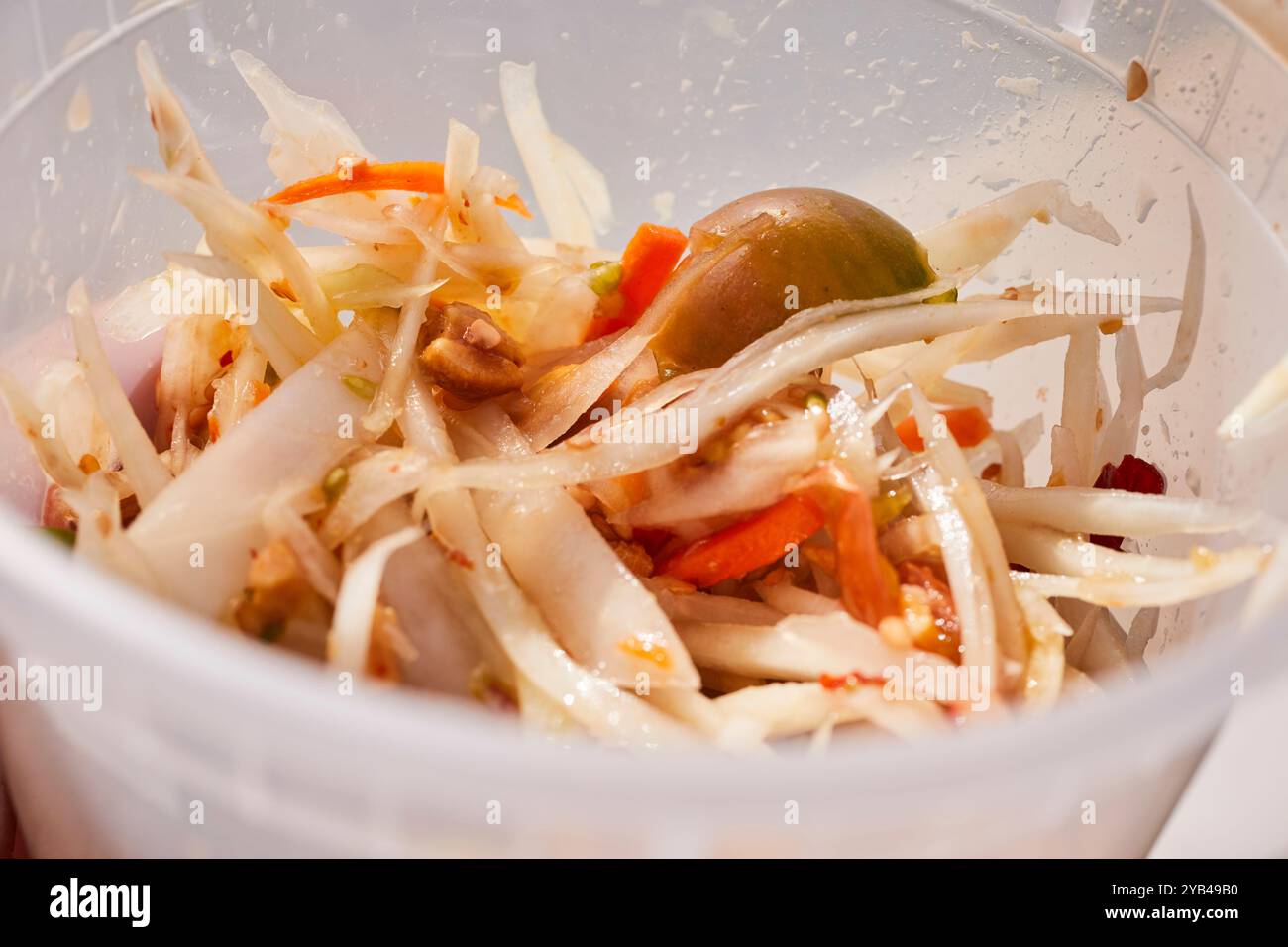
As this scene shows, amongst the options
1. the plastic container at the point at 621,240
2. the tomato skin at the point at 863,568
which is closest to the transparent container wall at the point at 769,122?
the plastic container at the point at 621,240

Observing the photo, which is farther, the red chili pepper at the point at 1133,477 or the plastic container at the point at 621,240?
the red chili pepper at the point at 1133,477

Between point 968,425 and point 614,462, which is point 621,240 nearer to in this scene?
point 968,425

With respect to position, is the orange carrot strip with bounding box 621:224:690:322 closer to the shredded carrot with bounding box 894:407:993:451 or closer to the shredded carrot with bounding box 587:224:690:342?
the shredded carrot with bounding box 587:224:690:342

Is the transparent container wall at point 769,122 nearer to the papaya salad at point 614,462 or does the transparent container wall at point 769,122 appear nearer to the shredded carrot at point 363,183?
the papaya salad at point 614,462

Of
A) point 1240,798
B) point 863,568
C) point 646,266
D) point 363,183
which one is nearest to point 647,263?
point 646,266

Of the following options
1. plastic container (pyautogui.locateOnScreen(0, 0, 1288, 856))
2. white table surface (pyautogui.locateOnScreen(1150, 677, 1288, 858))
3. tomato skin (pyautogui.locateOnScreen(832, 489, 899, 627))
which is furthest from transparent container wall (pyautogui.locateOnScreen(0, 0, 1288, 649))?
tomato skin (pyautogui.locateOnScreen(832, 489, 899, 627))

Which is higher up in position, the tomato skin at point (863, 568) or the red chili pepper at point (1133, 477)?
the red chili pepper at point (1133, 477)
